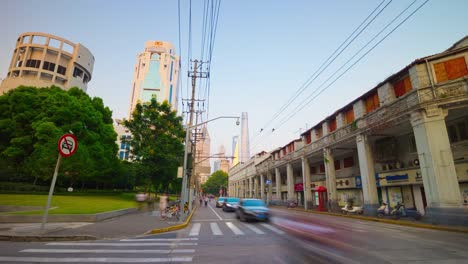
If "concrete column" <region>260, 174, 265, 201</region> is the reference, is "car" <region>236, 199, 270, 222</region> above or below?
below

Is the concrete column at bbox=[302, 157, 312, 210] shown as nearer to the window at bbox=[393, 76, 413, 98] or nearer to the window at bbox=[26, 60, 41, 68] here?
the window at bbox=[393, 76, 413, 98]

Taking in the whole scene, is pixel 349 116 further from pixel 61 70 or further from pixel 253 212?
pixel 61 70

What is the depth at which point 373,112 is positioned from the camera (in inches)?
764

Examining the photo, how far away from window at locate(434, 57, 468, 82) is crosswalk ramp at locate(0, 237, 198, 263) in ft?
62.3

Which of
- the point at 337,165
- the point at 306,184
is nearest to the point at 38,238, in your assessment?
the point at 306,184

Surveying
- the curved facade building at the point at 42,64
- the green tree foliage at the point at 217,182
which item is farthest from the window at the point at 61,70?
the green tree foliage at the point at 217,182

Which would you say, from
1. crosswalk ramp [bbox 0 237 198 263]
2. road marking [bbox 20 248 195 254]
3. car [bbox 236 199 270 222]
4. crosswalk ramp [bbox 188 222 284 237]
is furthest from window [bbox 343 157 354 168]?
road marking [bbox 20 248 195 254]

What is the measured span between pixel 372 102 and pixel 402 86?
3.27 meters

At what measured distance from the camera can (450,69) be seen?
15.2m

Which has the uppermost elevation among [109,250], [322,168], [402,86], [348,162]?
[402,86]

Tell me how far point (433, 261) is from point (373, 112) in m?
16.3

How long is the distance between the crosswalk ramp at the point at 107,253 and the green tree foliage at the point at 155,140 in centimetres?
2358

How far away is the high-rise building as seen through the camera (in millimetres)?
128125

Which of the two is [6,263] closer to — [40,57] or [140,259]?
[140,259]
